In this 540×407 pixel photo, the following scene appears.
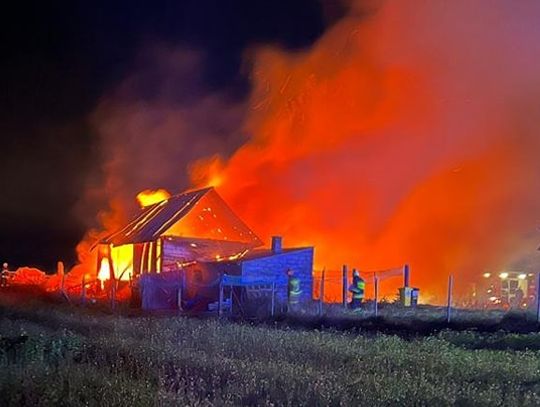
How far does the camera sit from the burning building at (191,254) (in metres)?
31.5

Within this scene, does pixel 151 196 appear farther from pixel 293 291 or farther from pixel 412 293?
pixel 412 293

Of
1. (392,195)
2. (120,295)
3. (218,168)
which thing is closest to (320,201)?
(392,195)

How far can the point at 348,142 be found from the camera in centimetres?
5228

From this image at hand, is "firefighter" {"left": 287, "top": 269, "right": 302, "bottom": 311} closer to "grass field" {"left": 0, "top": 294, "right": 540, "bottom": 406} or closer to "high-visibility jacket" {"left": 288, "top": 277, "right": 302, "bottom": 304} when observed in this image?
"high-visibility jacket" {"left": 288, "top": 277, "right": 302, "bottom": 304}

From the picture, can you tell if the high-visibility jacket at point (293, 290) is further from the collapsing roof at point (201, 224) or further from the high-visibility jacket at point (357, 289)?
the collapsing roof at point (201, 224)

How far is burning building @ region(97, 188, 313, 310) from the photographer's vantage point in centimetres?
3145

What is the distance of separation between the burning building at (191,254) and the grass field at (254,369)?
41.9 feet

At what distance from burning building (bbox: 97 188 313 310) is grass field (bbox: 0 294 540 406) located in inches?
502

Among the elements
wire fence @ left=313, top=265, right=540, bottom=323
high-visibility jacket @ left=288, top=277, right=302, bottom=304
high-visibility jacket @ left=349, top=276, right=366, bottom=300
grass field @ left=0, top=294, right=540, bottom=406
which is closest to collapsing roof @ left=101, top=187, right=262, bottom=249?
wire fence @ left=313, top=265, right=540, bottom=323

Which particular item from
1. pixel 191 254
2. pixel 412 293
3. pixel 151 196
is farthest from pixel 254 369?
pixel 151 196

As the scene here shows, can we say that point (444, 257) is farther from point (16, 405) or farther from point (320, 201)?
point (16, 405)

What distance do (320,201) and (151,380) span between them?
4026cm

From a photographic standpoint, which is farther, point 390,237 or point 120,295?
point 390,237

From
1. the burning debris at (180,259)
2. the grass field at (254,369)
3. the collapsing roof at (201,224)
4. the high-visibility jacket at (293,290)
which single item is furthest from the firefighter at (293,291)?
the collapsing roof at (201,224)
